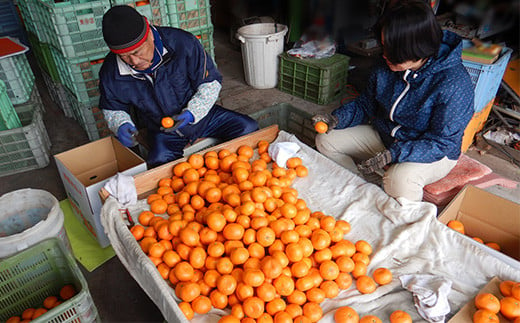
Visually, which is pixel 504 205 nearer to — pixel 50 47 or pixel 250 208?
pixel 250 208

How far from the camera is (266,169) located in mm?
2445

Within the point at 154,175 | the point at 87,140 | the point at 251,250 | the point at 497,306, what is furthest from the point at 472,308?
the point at 87,140

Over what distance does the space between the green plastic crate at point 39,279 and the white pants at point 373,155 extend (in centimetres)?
190

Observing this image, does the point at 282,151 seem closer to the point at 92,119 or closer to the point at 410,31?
the point at 410,31

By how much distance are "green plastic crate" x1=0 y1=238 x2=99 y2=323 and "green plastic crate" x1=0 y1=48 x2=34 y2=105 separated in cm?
263

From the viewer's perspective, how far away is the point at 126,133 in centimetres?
273

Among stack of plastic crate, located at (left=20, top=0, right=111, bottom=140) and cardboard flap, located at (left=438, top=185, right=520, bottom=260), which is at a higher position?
stack of plastic crate, located at (left=20, top=0, right=111, bottom=140)

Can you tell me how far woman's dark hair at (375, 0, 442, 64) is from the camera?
1966 mm

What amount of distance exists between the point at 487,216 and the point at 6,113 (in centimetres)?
394

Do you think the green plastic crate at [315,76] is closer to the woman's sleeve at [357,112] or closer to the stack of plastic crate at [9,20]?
the woman's sleeve at [357,112]

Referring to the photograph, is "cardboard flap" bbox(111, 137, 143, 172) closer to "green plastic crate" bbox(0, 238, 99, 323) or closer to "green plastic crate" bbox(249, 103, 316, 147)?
"green plastic crate" bbox(0, 238, 99, 323)

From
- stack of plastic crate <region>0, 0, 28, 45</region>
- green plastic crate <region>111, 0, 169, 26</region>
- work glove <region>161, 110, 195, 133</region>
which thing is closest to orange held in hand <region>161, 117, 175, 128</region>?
work glove <region>161, 110, 195, 133</region>

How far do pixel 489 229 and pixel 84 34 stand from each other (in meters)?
3.63

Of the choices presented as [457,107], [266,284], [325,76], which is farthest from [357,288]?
[325,76]
